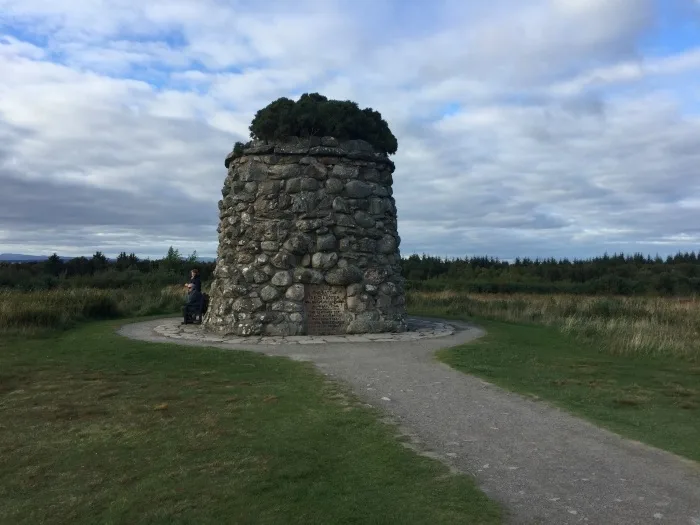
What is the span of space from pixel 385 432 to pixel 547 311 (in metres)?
15.9

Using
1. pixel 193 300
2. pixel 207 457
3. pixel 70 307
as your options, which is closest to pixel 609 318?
pixel 193 300

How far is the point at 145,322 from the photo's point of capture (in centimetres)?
1611

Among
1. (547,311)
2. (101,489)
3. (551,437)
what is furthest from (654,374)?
(547,311)

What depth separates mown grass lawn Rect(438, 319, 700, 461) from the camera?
20.1 feet

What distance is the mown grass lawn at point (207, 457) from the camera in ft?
13.5

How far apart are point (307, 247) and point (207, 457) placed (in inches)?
330

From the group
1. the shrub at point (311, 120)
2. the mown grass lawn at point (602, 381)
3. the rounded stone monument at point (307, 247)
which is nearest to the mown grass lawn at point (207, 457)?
the mown grass lawn at point (602, 381)

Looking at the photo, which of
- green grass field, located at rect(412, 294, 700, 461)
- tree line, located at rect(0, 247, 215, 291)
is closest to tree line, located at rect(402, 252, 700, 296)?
tree line, located at rect(0, 247, 215, 291)

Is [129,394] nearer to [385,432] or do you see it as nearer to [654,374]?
[385,432]

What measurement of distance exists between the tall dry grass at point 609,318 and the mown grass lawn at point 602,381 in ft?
2.01

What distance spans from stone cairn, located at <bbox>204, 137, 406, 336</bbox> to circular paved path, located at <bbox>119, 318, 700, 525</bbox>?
362 centimetres

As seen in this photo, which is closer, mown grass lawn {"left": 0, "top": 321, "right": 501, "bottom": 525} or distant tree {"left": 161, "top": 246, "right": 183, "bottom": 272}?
mown grass lawn {"left": 0, "top": 321, "right": 501, "bottom": 525}

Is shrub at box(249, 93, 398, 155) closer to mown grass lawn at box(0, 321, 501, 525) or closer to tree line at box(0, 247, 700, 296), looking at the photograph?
mown grass lawn at box(0, 321, 501, 525)

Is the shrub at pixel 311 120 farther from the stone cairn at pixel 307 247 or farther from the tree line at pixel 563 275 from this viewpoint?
the tree line at pixel 563 275
